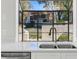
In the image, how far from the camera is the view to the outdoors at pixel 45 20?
378cm

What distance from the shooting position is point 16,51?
9.02ft

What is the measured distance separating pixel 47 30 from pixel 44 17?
322 mm

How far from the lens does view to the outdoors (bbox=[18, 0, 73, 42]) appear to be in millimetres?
3779

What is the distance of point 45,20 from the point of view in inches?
152

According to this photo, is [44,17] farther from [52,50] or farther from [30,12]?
[52,50]

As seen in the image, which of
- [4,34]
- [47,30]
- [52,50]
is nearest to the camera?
[52,50]

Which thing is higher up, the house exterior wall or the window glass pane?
the window glass pane

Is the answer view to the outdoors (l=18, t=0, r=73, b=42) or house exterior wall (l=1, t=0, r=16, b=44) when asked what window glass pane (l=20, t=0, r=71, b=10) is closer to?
view to the outdoors (l=18, t=0, r=73, b=42)

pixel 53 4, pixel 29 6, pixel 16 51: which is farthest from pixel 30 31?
pixel 16 51

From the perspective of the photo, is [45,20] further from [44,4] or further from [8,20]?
[8,20]

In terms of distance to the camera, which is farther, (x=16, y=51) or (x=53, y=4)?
(x=53, y=4)

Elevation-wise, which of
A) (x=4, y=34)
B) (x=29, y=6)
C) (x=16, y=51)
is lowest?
(x=16, y=51)

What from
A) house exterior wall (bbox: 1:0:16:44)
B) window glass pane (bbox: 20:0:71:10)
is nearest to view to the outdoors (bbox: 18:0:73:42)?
window glass pane (bbox: 20:0:71:10)

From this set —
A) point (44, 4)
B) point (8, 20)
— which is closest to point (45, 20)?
point (44, 4)
